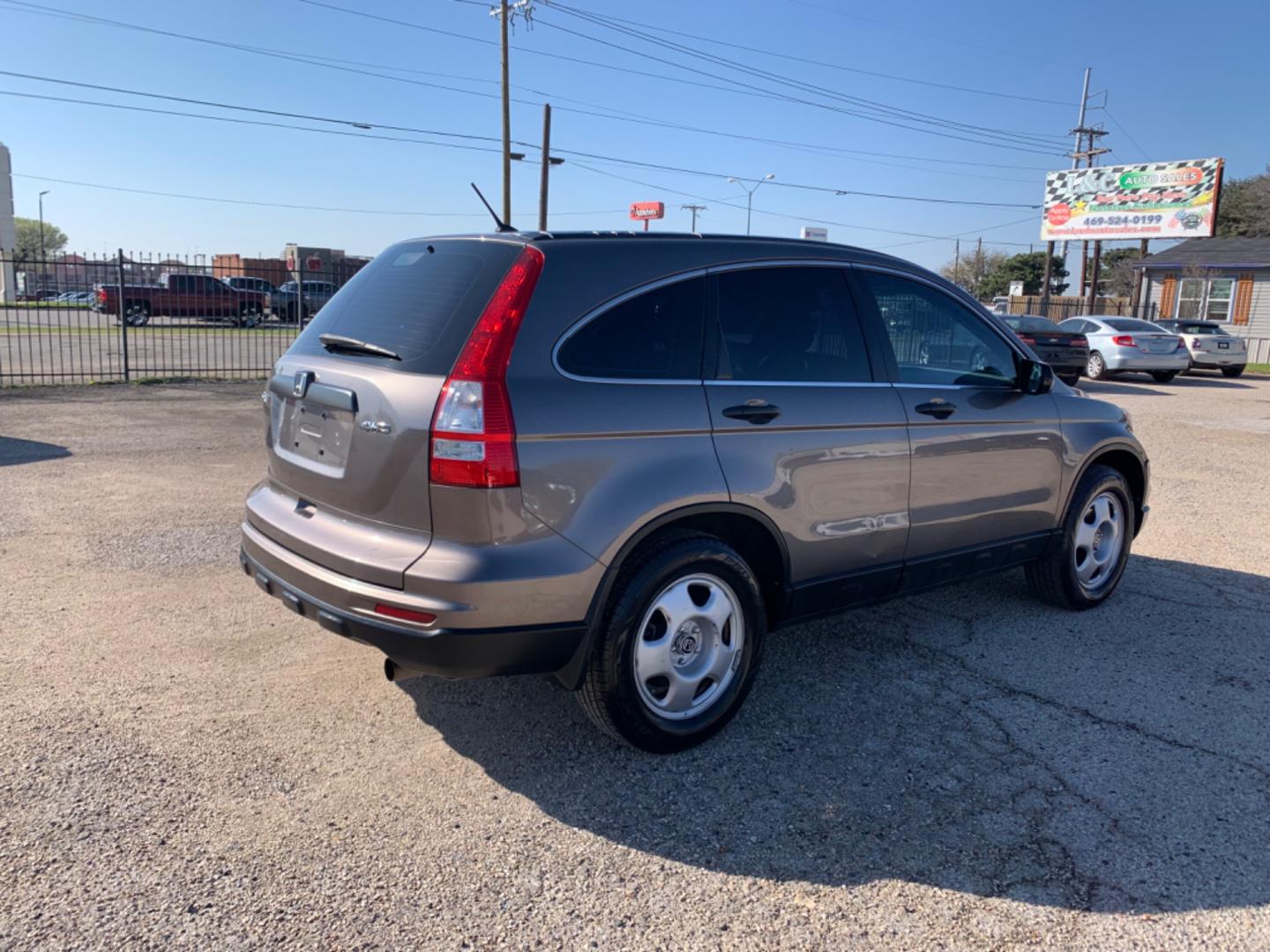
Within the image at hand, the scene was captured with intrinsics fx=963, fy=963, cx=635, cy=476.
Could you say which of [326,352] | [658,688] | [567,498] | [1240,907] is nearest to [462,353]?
[567,498]

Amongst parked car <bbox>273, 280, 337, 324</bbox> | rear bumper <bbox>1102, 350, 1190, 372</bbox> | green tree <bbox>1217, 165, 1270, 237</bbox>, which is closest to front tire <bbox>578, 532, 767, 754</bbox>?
rear bumper <bbox>1102, 350, 1190, 372</bbox>

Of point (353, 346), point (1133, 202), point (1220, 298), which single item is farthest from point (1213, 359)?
point (353, 346)

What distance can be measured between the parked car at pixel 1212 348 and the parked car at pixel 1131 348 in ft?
8.36

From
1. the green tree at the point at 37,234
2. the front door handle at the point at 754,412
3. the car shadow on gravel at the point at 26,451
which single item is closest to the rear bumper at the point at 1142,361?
the car shadow on gravel at the point at 26,451

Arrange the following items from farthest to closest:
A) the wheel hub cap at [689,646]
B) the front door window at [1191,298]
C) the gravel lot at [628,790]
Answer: the front door window at [1191,298] → the wheel hub cap at [689,646] → the gravel lot at [628,790]

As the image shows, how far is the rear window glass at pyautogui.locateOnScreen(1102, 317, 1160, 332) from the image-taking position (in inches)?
853

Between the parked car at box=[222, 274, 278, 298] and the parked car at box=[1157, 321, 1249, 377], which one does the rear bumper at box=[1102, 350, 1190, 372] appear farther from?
the parked car at box=[222, 274, 278, 298]

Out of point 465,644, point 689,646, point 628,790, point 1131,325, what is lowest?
point 628,790

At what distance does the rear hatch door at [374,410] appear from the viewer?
3055 millimetres

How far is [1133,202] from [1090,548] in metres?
36.9

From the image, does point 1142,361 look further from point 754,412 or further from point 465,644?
point 465,644

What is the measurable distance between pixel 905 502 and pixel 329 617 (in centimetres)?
242

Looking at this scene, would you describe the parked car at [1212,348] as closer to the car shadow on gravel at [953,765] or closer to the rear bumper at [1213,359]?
the rear bumper at [1213,359]

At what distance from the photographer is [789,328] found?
12.8 feet
